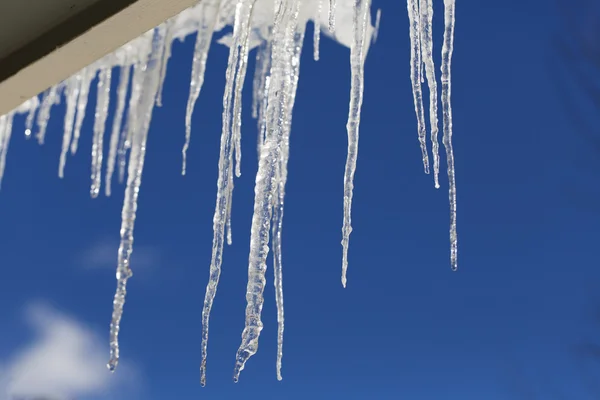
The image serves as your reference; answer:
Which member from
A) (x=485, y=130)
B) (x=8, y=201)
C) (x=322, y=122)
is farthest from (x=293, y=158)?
(x=8, y=201)

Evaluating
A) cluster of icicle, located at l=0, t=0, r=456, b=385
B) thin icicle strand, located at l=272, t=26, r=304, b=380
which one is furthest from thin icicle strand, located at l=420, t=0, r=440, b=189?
thin icicle strand, located at l=272, t=26, r=304, b=380

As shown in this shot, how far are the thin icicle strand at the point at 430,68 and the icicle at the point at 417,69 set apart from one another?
2 cm

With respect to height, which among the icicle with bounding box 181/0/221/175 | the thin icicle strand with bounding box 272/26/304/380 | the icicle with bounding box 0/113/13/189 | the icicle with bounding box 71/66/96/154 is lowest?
the thin icicle strand with bounding box 272/26/304/380

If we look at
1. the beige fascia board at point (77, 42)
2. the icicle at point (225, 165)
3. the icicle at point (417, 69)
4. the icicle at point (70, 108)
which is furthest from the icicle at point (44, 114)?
the icicle at point (417, 69)

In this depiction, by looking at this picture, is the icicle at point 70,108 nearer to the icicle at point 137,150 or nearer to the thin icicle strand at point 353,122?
the icicle at point 137,150

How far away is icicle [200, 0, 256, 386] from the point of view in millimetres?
1272

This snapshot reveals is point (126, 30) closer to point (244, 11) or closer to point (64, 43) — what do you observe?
point (64, 43)

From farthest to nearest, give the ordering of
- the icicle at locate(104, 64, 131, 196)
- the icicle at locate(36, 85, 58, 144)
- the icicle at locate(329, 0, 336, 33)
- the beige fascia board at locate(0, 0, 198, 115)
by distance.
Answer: the icicle at locate(36, 85, 58, 144), the icicle at locate(104, 64, 131, 196), the icicle at locate(329, 0, 336, 33), the beige fascia board at locate(0, 0, 198, 115)

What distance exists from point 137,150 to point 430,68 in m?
0.70

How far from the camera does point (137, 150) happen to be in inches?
56.7


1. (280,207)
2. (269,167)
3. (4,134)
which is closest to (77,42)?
(269,167)

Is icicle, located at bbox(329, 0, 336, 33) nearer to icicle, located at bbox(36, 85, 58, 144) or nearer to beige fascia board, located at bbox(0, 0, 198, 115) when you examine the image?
beige fascia board, located at bbox(0, 0, 198, 115)

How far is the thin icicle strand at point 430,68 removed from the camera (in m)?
1.33

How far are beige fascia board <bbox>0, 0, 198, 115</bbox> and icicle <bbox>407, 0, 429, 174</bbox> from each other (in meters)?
0.61
